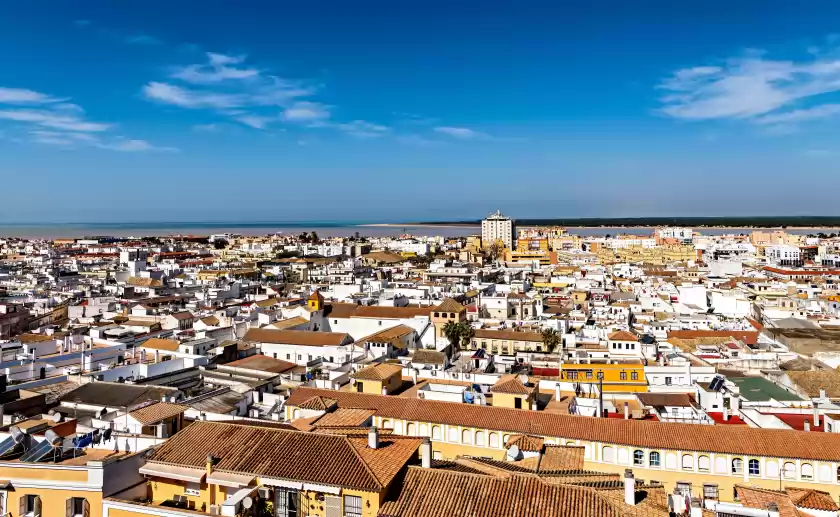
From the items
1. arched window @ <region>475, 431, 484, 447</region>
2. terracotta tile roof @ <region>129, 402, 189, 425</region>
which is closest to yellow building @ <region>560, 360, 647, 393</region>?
arched window @ <region>475, 431, 484, 447</region>

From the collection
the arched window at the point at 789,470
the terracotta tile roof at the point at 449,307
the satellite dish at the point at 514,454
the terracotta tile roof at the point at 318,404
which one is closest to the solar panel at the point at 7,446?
the terracotta tile roof at the point at 318,404

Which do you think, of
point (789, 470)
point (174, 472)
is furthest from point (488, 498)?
point (789, 470)

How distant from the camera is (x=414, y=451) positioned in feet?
38.0

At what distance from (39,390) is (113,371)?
2847mm

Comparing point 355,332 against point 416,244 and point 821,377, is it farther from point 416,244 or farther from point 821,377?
point 416,244

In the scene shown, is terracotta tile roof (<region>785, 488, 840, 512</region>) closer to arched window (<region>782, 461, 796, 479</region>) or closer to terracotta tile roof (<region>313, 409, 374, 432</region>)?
arched window (<region>782, 461, 796, 479</region>)

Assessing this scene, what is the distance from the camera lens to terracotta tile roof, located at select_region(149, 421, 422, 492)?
10086 mm

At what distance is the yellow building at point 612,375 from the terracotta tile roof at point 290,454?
1614 centimetres

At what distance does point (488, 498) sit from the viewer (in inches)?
378

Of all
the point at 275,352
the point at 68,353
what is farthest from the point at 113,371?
the point at 275,352

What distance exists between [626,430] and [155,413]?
1241 cm

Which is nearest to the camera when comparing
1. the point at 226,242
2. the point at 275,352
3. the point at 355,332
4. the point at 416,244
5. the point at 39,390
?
the point at 39,390

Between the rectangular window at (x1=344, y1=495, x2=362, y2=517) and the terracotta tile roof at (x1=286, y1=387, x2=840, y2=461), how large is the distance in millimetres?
8666

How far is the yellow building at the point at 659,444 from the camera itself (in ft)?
52.1
